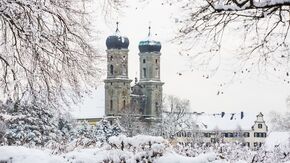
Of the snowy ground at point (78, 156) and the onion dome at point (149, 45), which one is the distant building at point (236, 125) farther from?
the snowy ground at point (78, 156)

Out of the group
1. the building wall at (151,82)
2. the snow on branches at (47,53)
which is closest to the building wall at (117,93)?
the building wall at (151,82)

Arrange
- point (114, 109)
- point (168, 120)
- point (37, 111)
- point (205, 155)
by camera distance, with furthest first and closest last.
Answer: point (114, 109)
point (168, 120)
point (37, 111)
point (205, 155)

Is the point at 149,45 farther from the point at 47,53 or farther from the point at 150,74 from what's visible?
the point at 47,53

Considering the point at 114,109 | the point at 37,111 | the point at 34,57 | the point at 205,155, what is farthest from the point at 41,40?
the point at 114,109

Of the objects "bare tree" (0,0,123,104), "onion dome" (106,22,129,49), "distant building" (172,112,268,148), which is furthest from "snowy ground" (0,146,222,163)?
"distant building" (172,112,268,148)

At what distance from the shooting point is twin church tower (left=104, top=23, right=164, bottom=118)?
104m

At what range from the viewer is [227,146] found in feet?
53.1

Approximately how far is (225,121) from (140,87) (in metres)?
14.7

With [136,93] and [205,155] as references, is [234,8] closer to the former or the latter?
[205,155]

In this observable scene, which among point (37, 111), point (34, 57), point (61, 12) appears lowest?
point (37, 111)

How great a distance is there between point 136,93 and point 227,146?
95.3m

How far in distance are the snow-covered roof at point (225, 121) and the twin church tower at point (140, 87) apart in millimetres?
7920

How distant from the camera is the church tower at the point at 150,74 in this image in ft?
359

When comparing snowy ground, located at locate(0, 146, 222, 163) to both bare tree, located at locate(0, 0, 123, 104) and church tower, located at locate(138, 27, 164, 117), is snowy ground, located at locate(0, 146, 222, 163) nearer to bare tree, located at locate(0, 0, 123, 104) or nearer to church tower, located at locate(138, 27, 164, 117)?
bare tree, located at locate(0, 0, 123, 104)
